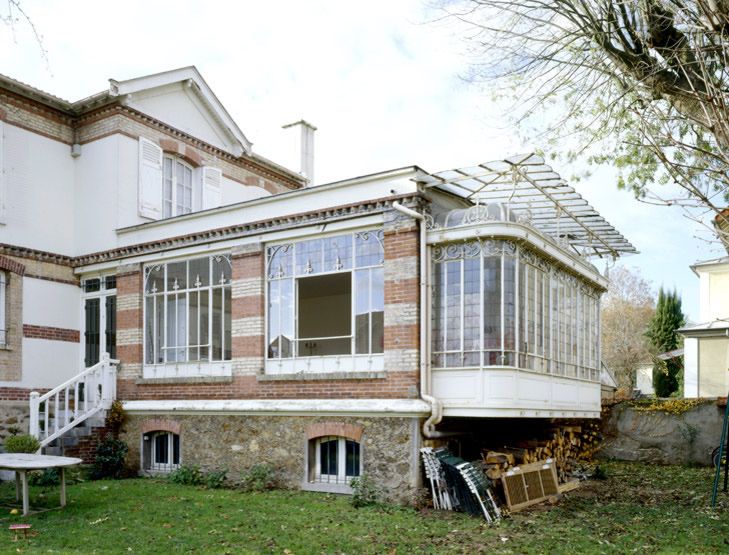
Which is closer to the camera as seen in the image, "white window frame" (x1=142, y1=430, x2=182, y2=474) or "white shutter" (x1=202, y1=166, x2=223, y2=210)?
"white window frame" (x1=142, y1=430, x2=182, y2=474)

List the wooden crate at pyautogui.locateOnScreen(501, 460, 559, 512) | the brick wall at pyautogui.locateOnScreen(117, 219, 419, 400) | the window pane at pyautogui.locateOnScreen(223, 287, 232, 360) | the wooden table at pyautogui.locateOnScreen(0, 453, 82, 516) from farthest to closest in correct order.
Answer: the window pane at pyautogui.locateOnScreen(223, 287, 232, 360) → the brick wall at pyautogui.locateOnScreen(117, 219, 419, 400) → the wooden crate at pyautogui.locateOnScreen(501, 460, 559, 512) → the wooden table at pyautogui.locateOnScreen(0, 453, 82, 516)

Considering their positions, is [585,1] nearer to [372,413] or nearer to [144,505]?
[372,413]

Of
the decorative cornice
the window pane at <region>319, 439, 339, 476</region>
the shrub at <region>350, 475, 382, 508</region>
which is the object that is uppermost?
the decorative cornice

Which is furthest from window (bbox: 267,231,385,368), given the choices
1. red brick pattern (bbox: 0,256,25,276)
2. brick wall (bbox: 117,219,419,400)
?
red brick pattern (bbox: 0,256,25,276)

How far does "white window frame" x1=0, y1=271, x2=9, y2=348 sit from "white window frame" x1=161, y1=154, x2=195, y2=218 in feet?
12.9

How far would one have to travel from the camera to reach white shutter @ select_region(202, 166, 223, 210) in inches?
763

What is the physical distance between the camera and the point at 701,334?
24.4 metres

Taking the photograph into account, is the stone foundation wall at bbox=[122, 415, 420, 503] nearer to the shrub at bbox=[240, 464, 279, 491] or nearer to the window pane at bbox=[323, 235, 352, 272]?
the shrub at bbox=[240, 464, 279, 491]

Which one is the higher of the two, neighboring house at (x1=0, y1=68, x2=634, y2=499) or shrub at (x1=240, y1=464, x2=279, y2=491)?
neighboring house at (x1=0, y1=68, x2=634, y2=499)

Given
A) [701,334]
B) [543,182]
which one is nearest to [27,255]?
[543,182]

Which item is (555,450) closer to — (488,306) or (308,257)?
(488,306)

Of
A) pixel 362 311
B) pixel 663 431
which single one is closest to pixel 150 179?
pixel 362 311

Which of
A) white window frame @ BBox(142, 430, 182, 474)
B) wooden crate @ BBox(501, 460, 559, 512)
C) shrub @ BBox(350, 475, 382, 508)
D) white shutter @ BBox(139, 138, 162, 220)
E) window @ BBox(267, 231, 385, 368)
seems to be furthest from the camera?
white shutter @ BBox(139, 138, 162, 220)

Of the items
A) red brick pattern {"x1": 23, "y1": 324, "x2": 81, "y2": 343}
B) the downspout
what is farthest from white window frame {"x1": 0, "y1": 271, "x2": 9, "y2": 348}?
the downspout
